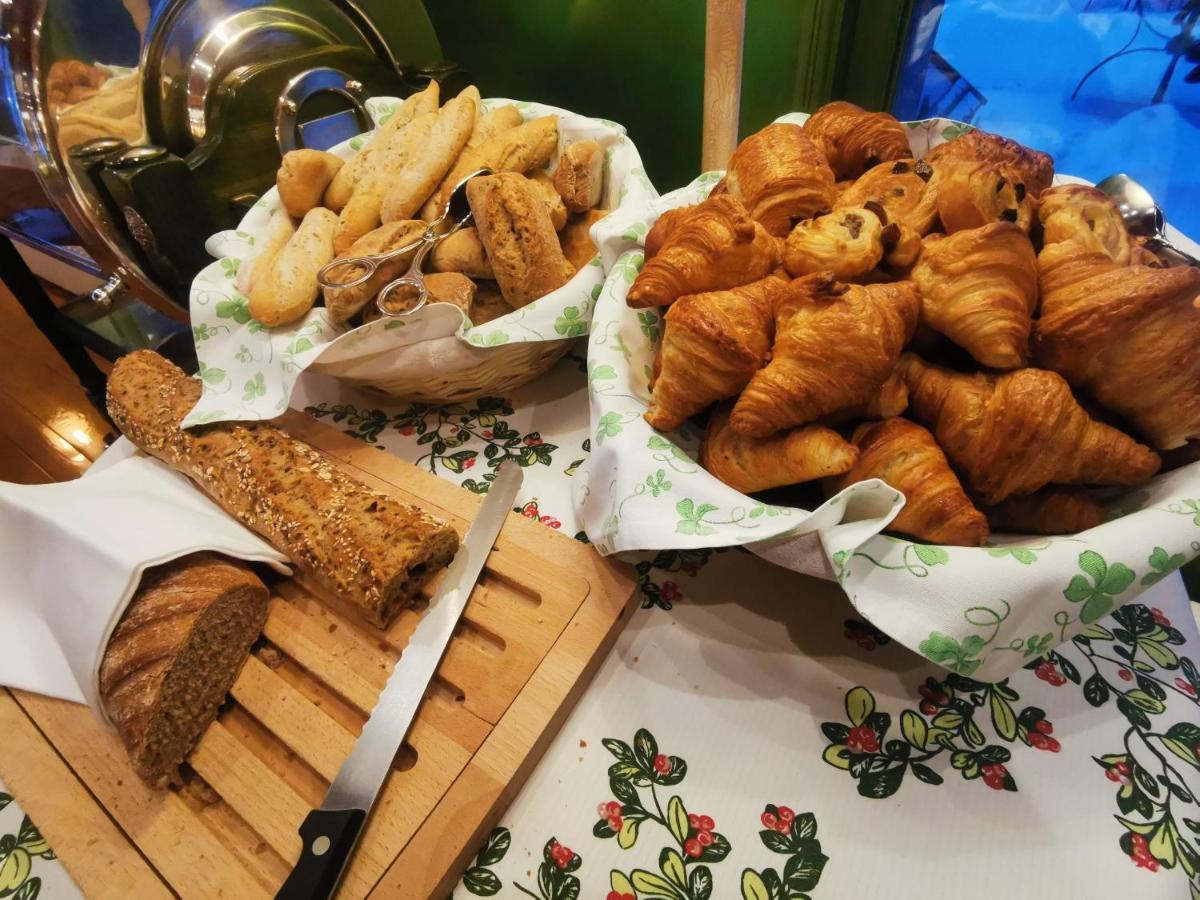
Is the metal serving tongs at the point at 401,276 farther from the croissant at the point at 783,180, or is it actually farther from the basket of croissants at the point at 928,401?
the croissant at the point at 783,180

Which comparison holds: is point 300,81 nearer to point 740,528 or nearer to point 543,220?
point 543,220

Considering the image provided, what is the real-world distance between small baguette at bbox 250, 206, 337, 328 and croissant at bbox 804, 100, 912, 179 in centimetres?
65

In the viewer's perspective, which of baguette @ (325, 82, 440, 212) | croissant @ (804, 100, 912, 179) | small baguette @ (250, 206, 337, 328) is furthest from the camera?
baguette @ (325, 82, 440, 212)

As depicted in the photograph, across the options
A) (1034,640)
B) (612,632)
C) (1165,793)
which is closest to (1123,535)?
(1034,640)

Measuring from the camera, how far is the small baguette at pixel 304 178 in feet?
3.05

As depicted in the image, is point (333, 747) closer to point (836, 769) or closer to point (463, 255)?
point (836, 769)

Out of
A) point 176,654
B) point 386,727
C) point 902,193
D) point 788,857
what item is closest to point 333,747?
point 386,727

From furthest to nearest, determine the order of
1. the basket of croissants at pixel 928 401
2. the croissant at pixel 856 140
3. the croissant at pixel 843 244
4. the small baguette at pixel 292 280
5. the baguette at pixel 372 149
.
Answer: the baguette at pixel 372 149 → the small baguette at pixel 292 280 → the croissant at pixel 856 140 → the croissant at pixel 843 244 → the basket of croissants at pixel 928 401

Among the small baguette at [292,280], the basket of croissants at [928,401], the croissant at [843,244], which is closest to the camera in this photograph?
the basket of croissants at [928,401]

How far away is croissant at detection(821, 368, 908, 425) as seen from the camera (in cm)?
56

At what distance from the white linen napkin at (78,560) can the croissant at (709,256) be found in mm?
508

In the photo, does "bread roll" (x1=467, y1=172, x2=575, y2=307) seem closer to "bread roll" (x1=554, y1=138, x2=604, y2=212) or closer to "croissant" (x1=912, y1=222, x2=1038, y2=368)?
"bread roll" (x1=554, y1=138, x2=604, y2=212)

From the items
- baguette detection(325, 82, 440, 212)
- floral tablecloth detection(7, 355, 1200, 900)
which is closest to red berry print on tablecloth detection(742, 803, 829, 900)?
floral tablecloth detection(7, 355, 1200, 900)

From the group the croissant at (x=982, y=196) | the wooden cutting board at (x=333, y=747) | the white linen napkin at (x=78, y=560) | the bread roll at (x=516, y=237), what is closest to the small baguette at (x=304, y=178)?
the bread roll at (x=516, y=237)
